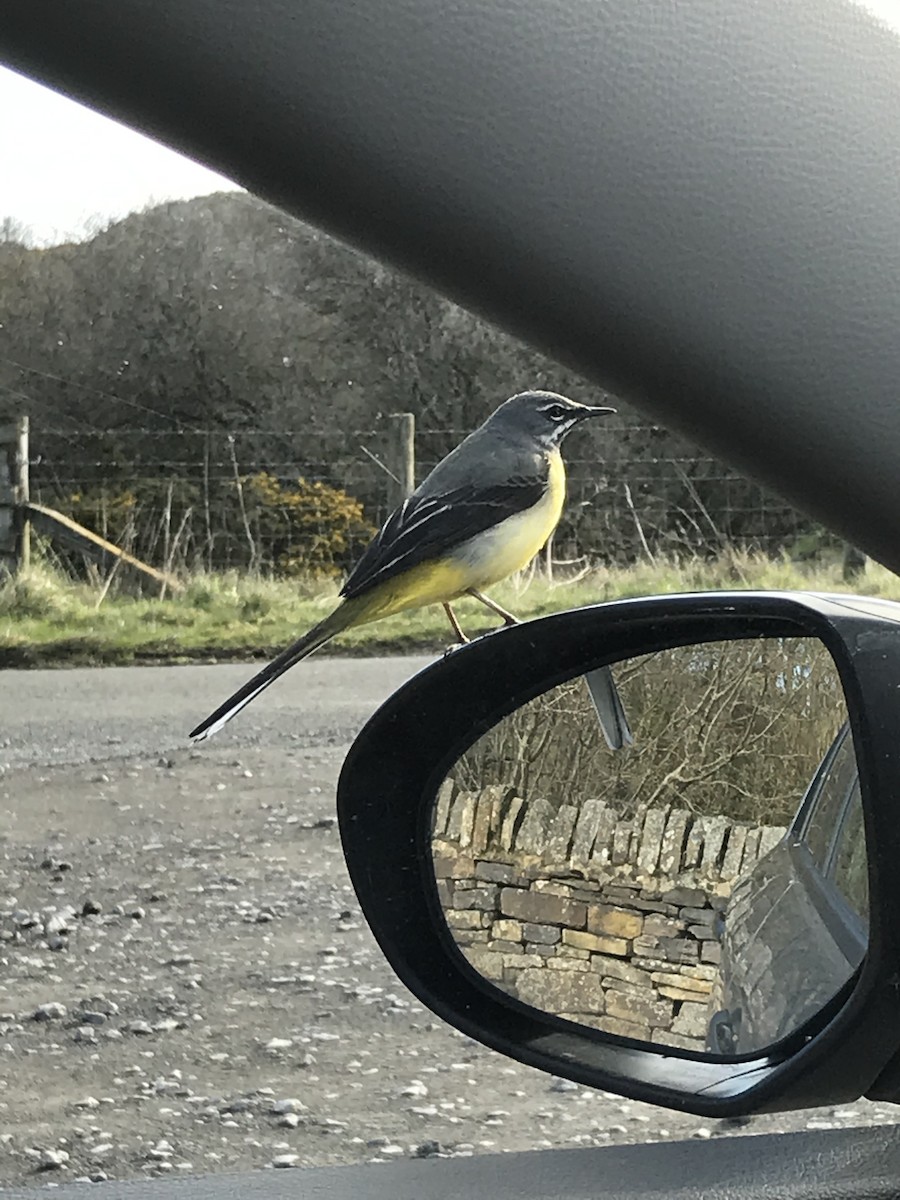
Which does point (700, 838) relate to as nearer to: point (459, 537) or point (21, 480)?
point (459, 537)

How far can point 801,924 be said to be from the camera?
0.40 m

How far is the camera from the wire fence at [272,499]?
1.67m

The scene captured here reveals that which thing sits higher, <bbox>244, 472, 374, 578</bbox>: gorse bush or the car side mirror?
<bbox>244, 472, 374, 578</bbox>: gorse bush

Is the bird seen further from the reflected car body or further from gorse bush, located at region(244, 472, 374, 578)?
the reflected car body

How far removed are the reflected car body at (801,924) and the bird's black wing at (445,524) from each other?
711 mm

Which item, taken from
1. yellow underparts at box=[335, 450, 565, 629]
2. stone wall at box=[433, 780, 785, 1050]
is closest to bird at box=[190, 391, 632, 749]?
yellow underparts at box=[335, 450, 565, 629]

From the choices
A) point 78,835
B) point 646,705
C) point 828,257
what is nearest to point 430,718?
point 646,705

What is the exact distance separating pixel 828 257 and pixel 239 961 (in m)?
1.38

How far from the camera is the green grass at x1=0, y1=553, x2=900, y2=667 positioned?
63.7 inches

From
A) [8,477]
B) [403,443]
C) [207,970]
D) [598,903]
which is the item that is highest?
[403,443]

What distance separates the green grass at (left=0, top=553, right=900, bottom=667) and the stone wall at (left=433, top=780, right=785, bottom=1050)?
1.92 ft

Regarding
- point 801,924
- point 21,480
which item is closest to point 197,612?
point 21,480

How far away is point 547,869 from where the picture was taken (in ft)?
3.64

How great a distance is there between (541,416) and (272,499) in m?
0.54
